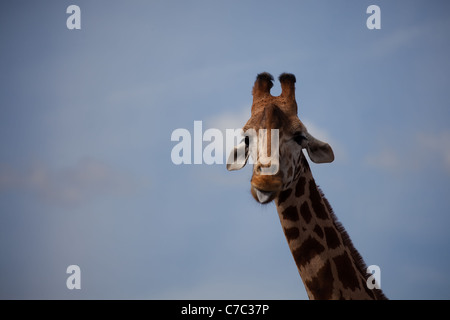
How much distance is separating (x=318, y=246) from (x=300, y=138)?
71.2 inches

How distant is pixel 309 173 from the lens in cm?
790

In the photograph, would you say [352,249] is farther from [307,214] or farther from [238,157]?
[238,157]

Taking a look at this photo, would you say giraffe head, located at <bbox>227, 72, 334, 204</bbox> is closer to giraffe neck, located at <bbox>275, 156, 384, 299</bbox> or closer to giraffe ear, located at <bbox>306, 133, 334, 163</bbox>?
giraffe ear, located at <bbox>306, 133, 334, 163</bbox>

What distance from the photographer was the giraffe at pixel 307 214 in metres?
7.08

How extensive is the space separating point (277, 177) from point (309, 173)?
4.73 ft

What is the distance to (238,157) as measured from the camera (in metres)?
7.70

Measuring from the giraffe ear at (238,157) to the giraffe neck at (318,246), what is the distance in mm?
857

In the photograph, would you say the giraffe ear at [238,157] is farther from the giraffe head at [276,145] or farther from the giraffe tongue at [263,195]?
the giraffe tongue at [263,195]

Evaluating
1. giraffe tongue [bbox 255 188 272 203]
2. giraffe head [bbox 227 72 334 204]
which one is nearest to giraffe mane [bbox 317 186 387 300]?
giraffe head [bbox 227 72 334 204]

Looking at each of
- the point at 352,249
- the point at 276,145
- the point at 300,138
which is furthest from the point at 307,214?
the point at 276,145

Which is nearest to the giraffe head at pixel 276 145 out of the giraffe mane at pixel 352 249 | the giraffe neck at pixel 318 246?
the giraffe neck at pixel 318 246
